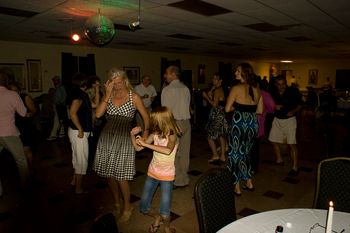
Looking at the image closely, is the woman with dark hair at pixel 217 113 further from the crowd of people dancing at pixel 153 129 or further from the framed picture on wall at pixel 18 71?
the framed picture on wall at pixel 18 71

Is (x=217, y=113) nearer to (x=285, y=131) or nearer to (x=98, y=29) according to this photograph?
(x=285, y=131)

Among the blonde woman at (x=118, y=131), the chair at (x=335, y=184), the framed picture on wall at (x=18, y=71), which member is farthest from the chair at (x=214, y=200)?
the framed picture on wall at (x=18, y=71)

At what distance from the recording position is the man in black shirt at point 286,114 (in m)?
4.24

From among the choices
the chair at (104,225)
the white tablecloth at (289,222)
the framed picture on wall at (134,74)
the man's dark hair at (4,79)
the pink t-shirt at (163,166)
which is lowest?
the white tablecloth at (289,222)

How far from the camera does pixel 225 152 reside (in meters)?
5.20

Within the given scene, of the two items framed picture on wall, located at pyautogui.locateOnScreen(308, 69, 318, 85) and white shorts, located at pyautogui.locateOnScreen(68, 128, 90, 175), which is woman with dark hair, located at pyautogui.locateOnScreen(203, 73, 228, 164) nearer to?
white shorts, located at pyautogui.locateOnScreen(68, 128, 90, 175)

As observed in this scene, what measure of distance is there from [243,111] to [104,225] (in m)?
2.50

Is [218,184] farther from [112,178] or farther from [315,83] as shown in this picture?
[315,83]

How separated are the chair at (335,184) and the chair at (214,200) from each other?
0.78m

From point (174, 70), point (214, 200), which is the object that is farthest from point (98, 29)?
point (214, 200)

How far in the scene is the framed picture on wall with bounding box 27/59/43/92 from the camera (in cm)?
Answer: 814

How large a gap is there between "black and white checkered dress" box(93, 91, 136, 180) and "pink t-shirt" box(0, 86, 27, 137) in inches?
52.5

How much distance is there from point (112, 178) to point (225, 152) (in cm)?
293

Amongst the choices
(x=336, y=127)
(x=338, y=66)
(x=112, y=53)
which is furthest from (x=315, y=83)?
(x=112, y=53)
